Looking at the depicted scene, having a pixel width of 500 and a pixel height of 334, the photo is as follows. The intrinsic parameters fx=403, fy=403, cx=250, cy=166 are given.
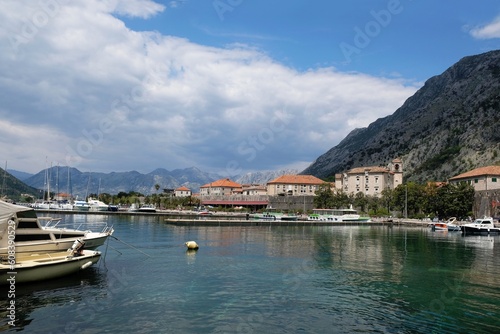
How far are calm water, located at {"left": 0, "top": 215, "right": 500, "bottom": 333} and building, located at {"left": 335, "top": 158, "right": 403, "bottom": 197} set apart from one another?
356ft

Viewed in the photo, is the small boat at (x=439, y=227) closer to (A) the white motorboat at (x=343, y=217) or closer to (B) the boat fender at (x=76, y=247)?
(A) the white motorboat at (x=343, y=217)

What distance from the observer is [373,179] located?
149 meters

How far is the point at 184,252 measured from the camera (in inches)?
1721

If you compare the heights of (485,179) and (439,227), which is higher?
(485,179)

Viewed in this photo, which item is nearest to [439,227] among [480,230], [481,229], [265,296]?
[480,230]

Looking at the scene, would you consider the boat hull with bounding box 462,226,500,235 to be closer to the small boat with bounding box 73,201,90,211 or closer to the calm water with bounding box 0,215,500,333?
the calm water with bounding box 0,215,500,333

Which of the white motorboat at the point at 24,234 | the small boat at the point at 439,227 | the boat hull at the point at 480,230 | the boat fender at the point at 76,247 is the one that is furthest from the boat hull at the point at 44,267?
the small boat at the point at 439,227

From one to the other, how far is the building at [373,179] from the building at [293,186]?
50.1ft

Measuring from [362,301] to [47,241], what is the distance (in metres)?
22.3

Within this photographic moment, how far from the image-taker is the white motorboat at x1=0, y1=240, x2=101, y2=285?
24.5m

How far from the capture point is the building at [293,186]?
163 meters

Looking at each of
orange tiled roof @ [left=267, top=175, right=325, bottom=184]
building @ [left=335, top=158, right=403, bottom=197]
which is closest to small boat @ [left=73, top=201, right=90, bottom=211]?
orange tiled roof @ [left=267, top=175, right=325, bottom=184]

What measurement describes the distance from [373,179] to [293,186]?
31822mm

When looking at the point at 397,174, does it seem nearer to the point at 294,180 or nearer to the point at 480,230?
the point at 294,180
